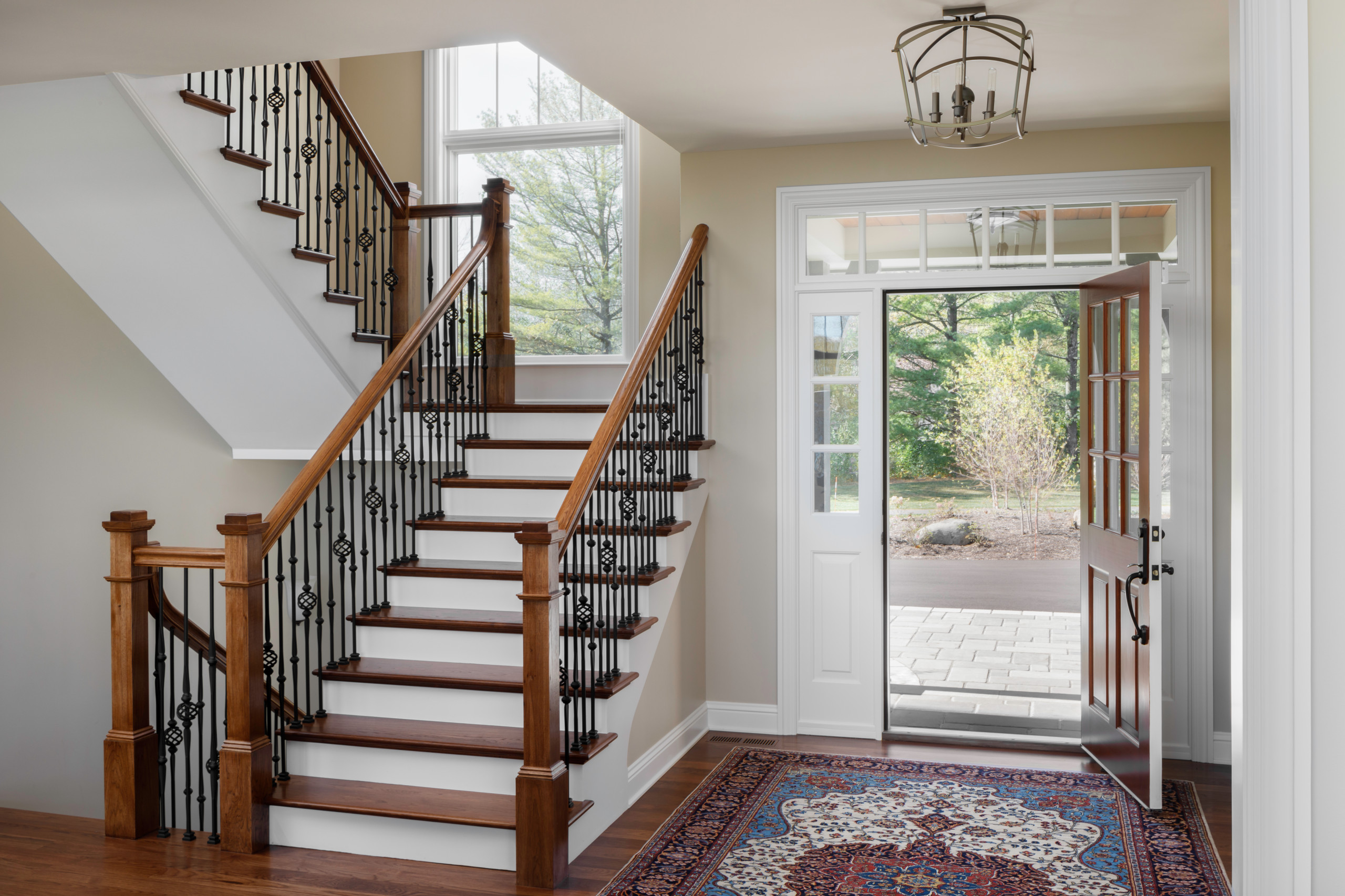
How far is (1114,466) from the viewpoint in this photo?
4.23 m

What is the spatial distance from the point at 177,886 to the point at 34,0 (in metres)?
2.72

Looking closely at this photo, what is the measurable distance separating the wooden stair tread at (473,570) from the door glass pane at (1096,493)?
1.84 m

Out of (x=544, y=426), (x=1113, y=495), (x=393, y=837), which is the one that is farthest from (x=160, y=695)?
(x=1113, y=495)

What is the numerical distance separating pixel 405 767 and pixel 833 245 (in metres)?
3.03

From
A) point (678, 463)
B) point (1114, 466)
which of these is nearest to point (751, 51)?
point (678, 463)

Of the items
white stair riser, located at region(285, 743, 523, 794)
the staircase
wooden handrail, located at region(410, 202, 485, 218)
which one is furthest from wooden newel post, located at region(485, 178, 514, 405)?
white stair riser, located at region(285, 743, 523, 794)

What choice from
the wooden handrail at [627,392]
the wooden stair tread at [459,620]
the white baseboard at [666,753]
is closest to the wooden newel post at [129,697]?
the wooden stair tread at [459,620]

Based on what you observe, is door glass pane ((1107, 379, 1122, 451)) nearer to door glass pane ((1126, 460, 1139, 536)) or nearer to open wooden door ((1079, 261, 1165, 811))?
open wooden door ((1079, 261, 1165, 811))

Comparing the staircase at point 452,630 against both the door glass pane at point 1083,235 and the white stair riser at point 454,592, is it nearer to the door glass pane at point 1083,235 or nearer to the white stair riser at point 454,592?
the white stair riser at point 454,592

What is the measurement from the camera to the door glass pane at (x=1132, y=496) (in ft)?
13.3

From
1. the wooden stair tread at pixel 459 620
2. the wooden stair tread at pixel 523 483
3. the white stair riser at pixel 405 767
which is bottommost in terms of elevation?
the white stair riser at pixel 405 767

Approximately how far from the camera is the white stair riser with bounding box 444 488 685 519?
4707mm

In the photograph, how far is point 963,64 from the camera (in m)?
3.18

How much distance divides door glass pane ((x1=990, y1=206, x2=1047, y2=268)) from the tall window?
2.38 metres
